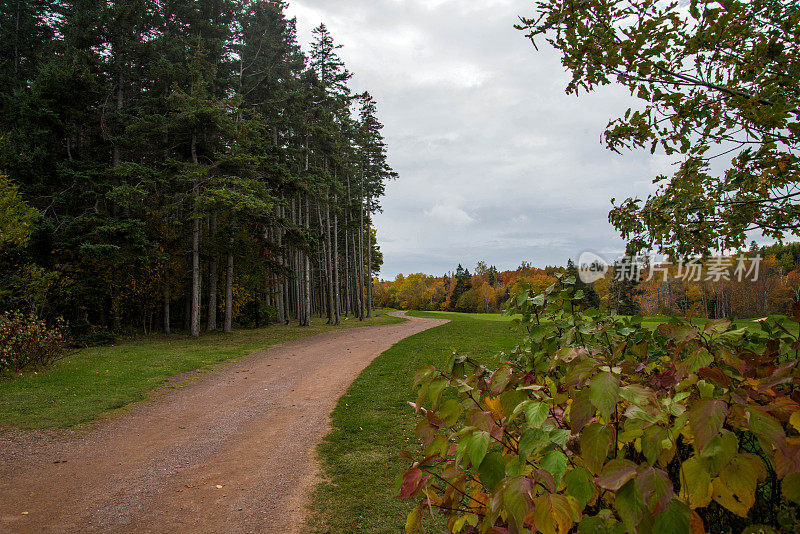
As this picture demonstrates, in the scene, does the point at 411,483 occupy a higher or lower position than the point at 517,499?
lower

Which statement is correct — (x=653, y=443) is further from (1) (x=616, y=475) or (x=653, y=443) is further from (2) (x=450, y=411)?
(2) (x=450, y=411)

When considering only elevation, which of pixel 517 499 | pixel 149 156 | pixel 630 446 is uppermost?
pixel 149 156

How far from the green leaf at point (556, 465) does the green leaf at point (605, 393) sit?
0.18 meters

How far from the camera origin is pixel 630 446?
1.56 metres

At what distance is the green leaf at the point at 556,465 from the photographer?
1.03 meters

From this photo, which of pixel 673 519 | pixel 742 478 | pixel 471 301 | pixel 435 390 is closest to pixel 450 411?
pixel 435 390

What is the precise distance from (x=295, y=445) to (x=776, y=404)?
5336 millimetres

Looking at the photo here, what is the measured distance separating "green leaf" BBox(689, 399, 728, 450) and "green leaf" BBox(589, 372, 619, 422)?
0.16m

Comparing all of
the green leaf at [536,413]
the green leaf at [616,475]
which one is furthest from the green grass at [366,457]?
the green leaf at [616,475]

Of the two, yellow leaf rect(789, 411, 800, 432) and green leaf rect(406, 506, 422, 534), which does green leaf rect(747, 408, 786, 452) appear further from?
green leaf rect(406, 506, 422, 534)

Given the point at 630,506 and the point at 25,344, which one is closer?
the point at 630,506

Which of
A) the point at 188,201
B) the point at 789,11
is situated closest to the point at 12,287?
the point at 188,201

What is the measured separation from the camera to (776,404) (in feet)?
3.34

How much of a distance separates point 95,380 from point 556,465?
10546 mm
